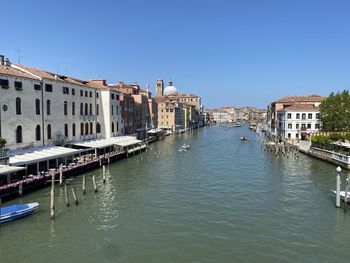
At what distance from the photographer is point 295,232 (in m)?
17.3

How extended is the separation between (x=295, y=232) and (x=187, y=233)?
5.61 meters

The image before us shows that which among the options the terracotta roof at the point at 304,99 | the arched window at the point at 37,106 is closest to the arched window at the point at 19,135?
the arched window at the point at 37,106

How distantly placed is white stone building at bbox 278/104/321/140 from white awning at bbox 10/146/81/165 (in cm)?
4941

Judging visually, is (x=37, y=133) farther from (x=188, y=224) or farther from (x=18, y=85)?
(x=188, y=224)

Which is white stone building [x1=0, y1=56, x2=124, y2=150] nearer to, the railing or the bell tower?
the railing

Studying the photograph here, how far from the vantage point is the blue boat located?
58.4ft

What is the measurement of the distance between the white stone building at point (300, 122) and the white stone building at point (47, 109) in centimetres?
3824

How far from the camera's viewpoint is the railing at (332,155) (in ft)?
114

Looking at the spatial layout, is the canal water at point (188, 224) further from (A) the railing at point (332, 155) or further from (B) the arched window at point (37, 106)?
(B) the arched window at point (37, 106)

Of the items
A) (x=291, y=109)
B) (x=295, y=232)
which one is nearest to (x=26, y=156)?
(x=295, y=232)

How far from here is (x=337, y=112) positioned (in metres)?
51.4

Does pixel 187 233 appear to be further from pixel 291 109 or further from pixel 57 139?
pixel 291 109

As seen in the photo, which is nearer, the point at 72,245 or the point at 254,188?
the point at 72,245

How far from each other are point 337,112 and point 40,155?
143ft
